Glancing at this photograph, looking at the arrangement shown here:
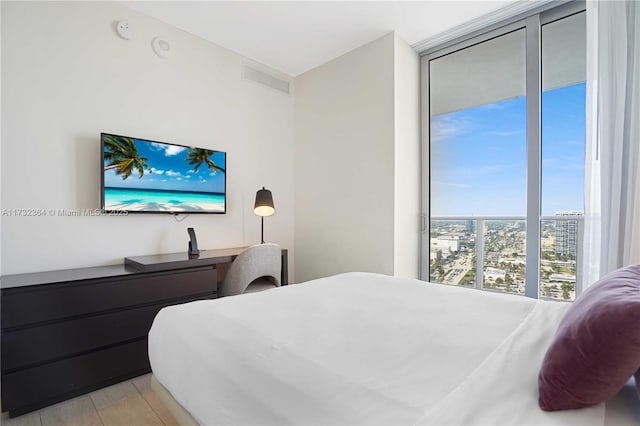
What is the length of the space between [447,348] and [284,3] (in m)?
2.86

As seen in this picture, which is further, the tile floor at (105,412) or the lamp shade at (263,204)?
the lamp shade at (263,204)

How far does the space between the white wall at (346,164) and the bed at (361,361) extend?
1700 mm

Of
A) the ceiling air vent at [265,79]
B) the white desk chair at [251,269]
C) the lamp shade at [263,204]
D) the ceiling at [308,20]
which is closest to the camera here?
the white desk chair at [251,269]

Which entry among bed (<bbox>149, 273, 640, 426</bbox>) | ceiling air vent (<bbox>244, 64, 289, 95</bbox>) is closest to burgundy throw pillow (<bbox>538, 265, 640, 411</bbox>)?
bed (<bbox>149, 273, 640, 426</bbox>)

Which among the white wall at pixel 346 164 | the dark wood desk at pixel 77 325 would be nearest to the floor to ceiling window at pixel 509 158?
the white wall at pixel 346 164

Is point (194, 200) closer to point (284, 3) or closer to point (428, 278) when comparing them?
point (284, 3)

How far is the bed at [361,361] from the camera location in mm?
676

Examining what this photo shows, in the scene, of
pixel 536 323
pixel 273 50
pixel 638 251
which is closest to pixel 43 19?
pixel 273 50

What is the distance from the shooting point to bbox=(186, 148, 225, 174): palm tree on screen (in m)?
2.89

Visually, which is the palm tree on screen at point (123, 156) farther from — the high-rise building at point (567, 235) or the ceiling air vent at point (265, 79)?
the high-rise building at point (567, 235)

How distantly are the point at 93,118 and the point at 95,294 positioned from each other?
4.55 feet

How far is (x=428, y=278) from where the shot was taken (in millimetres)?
3285

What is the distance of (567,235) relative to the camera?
259 cm

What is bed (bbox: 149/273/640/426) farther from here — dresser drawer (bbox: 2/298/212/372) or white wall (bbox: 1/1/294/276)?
white wall (bbox: 1/1/294/276)
